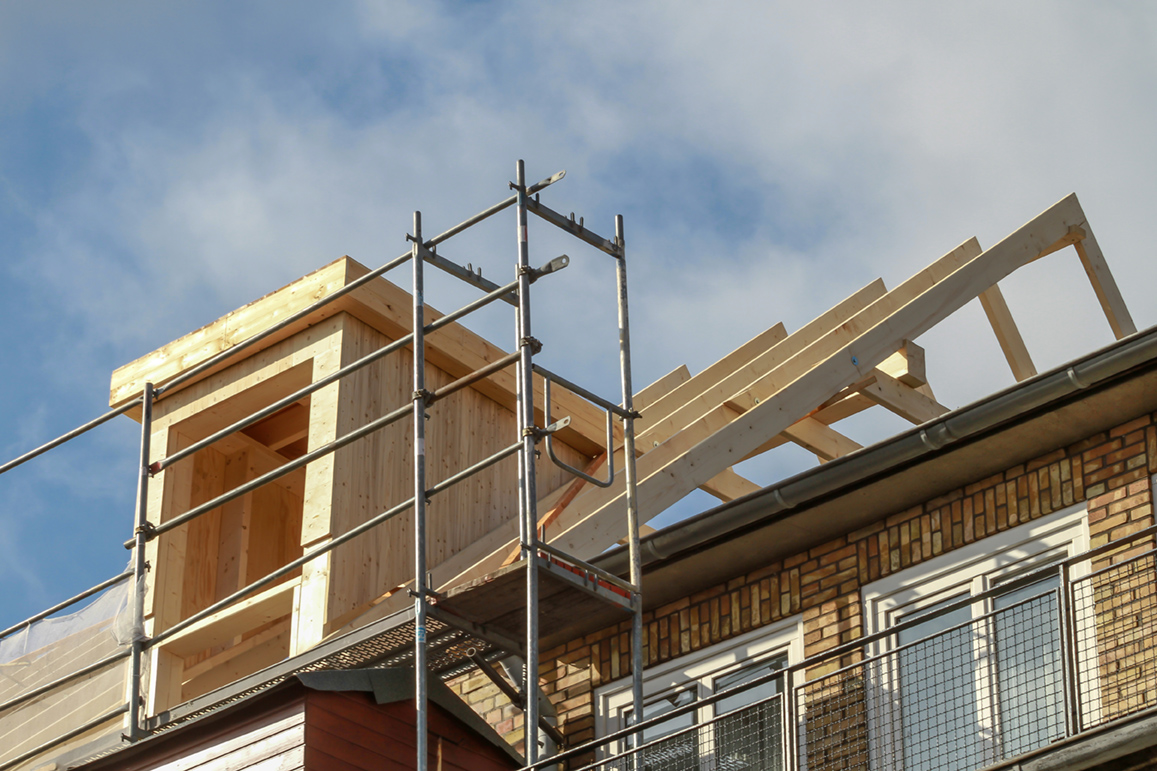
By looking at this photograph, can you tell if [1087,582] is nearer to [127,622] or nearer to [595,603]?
[595,603]

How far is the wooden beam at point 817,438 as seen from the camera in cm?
1452

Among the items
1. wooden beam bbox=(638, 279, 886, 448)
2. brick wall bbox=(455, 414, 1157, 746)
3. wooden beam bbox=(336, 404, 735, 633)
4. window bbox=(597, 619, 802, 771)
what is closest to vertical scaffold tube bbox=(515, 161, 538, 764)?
window bbox=(597, 619, 802, 771)

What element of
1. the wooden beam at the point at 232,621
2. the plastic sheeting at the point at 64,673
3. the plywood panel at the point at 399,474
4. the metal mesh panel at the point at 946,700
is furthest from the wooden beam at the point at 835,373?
the plastic sheeting at the point at 64,673

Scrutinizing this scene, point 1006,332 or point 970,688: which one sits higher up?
point 1006,332

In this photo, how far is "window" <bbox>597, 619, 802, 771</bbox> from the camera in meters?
11.2

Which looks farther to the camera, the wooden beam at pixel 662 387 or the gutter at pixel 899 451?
the wooden beam at pixel 662 387

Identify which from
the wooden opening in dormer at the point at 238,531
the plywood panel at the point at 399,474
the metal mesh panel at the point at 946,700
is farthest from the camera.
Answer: the wooden opening in dormer at the point at 238,531

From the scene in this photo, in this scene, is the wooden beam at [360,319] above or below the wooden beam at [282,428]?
below

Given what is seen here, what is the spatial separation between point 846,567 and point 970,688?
1.48 metres

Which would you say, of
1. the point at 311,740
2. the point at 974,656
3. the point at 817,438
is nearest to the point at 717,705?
the point at 974,656

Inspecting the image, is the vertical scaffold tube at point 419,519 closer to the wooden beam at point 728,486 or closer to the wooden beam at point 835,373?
the wooden beam at point 835,373

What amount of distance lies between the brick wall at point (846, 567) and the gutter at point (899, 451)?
457mm

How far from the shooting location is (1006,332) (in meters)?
14.8

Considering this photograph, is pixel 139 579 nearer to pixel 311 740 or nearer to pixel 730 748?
pixel 311 740
